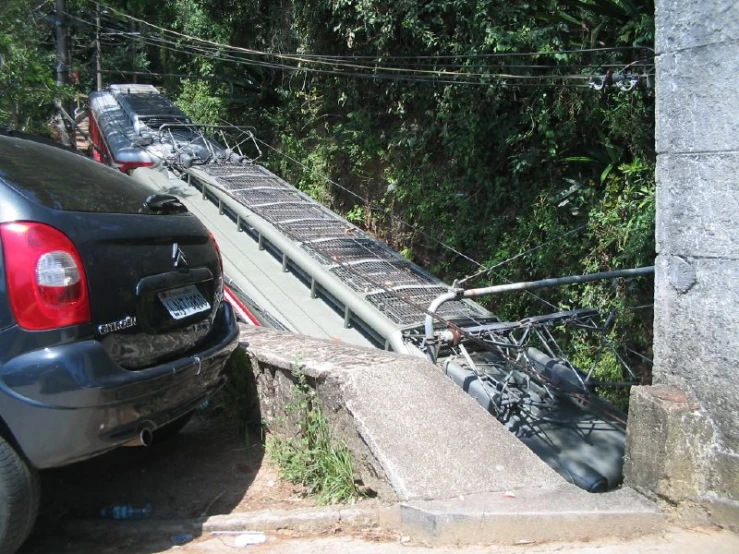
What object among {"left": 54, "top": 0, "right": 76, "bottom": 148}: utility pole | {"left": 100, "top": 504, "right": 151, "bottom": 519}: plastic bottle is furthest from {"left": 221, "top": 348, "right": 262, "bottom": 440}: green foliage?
{"left": 54, "top": 0, "right": 76, "bottom": 148}: utility pole

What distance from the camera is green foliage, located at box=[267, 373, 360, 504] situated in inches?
138

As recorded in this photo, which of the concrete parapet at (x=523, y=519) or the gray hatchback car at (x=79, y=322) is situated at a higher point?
the gray hatchback car at (x=79, y=322)

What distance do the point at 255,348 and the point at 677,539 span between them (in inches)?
98.5

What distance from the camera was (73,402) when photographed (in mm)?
2730

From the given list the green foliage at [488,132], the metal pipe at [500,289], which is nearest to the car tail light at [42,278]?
the metal pipe at [500,289]

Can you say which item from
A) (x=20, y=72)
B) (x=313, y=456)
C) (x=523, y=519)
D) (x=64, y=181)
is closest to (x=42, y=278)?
(x=64, y=181)

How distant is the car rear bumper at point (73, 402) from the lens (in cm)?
269

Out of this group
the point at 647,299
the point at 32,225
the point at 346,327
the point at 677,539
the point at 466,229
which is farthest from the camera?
the point at 466,229

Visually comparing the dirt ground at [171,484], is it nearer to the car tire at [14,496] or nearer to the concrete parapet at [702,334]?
the car tire at [14,496]

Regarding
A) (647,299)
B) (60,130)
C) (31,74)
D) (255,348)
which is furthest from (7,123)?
(647,299)

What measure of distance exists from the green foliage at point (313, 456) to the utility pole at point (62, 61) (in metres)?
11.2

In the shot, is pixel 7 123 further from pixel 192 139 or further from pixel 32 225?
pixel 32 225

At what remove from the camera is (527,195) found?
9484 mm

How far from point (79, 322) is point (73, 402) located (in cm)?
31
